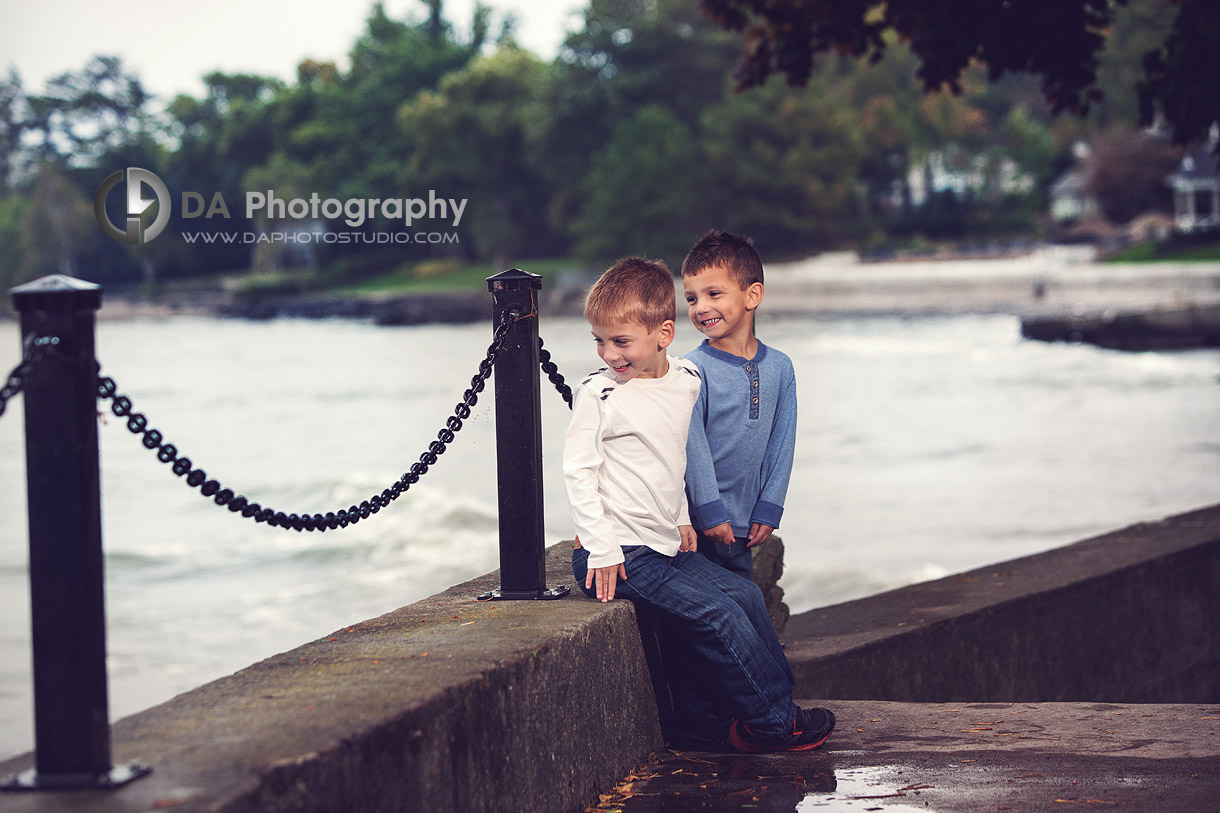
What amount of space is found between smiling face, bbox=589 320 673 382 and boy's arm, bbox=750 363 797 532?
50 cm

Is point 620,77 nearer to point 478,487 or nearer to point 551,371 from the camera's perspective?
point 478,487

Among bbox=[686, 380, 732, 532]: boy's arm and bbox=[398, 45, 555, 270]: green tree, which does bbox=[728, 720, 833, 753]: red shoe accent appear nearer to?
bbox=[686, 380, 732, 532]: boy's arm

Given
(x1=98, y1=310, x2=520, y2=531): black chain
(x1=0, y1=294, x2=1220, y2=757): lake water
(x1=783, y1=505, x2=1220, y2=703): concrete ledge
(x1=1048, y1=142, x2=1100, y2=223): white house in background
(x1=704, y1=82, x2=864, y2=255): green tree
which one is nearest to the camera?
(x1=98, y1=310, x2=520, y2=531): black chain

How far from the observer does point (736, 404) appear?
3.93 m

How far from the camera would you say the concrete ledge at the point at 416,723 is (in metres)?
2.40

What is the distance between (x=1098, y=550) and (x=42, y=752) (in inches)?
203

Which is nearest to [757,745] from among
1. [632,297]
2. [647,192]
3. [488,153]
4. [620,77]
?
[632,297]

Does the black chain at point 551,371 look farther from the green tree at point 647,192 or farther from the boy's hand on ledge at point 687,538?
the green tree at point 647,192

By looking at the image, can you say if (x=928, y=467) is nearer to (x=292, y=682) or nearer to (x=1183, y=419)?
(x=1183, y=419)

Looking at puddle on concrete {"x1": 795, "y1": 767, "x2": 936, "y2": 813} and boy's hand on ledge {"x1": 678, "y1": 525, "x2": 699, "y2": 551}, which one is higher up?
boy's hand on ledge {"x1": 678, "y1": 525, "x2": 699, "y2": 551}

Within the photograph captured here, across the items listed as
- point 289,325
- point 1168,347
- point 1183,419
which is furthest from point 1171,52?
point 289,325

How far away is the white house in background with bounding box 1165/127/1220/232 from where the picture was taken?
61688 millimetres

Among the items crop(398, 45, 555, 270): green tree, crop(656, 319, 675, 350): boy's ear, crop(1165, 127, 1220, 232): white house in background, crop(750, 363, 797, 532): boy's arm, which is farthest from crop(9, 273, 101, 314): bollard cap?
crop(398, 45, 555, 270): green tree

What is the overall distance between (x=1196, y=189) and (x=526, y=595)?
6625 cm
